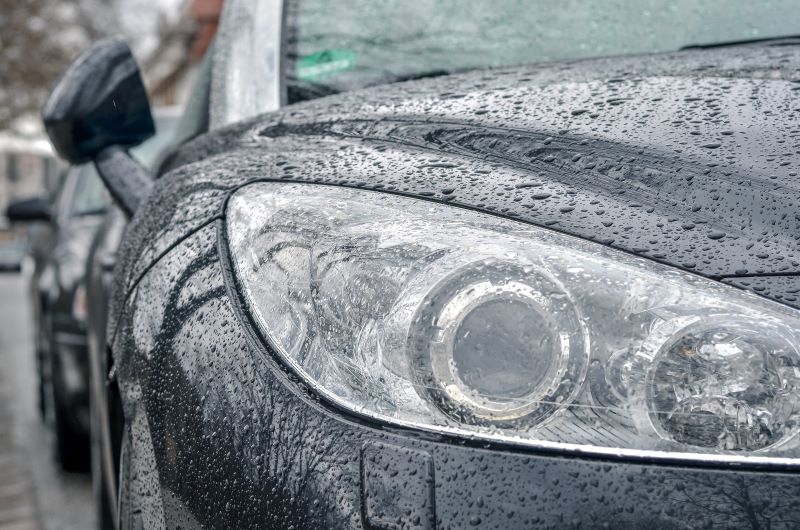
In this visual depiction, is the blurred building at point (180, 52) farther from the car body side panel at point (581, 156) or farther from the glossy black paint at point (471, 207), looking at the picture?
the glossy black paint at point (471, 207)

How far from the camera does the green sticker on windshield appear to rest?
6.52 feet

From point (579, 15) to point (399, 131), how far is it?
0.84m

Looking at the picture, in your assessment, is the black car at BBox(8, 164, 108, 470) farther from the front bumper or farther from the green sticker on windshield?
the front bumper

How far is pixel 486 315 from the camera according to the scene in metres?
1.06

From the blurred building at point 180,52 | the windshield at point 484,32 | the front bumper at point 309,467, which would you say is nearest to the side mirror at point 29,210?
the windshield at point 484,32

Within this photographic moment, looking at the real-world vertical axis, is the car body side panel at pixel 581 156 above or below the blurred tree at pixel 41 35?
above

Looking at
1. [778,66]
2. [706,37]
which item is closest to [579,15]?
[706,37]

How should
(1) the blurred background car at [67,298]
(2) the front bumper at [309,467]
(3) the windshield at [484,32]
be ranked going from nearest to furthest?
(2) the front bumper at [309,467], (3) the windshield at [484,32], (1) the blurred background car at [67,298]

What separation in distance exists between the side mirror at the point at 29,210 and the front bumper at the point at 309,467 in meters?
4.98

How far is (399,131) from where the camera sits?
1393 mm

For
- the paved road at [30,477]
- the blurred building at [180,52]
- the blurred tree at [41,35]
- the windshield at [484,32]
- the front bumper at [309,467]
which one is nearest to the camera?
the front bumper at [309,467]

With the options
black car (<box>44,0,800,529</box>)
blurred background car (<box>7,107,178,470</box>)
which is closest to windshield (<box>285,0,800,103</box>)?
black car (<box>44,0,800,529</box>)

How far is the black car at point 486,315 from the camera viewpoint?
973mm

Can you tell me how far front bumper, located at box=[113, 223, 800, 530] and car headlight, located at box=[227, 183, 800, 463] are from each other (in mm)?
32
